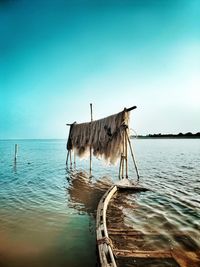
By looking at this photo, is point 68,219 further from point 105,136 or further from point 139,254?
point 105,136

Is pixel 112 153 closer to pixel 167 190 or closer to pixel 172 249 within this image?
pixel 167 190

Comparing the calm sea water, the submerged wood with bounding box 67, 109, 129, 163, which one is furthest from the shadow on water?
the submerged wood with bounding box 67, 109, 129, 163

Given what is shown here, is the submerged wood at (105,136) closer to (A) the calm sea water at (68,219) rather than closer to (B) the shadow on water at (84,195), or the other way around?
(B) the shadow on water at (84,195)

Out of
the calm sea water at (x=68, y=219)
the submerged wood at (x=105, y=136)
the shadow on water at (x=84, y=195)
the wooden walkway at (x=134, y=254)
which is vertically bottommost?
the shadow on water at (x=84, y=195)

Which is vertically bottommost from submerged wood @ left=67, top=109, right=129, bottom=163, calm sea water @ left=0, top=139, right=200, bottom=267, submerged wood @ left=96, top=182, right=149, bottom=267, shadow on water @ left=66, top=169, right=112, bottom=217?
shadow on water @ left=66, top=169, right=112, bottom=217

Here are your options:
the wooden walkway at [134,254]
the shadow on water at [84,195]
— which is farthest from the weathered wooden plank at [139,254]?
the shadow on water at [84,195]

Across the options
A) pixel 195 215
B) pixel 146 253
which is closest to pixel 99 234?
pixel 146 253

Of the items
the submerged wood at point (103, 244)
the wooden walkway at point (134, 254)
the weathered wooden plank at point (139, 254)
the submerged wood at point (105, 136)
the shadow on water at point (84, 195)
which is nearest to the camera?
the submerged wood at point (103, 244)

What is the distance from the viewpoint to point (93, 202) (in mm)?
9562

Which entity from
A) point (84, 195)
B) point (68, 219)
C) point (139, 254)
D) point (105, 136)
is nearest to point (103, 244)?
point (139, 254)

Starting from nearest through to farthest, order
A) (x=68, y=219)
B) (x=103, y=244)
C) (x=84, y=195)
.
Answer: (x=103, y=244)
(x=68, y=219)
(x=84, y=195)

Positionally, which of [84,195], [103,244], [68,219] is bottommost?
[84,195]

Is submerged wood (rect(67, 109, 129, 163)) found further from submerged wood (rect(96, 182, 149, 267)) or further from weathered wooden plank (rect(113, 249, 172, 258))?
weathered wooden plank (rect(113, 249, 172, 258))

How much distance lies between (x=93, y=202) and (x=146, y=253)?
522cm
